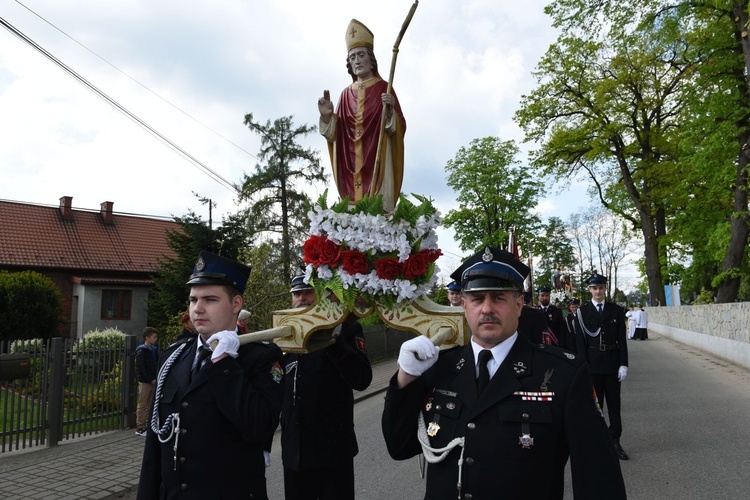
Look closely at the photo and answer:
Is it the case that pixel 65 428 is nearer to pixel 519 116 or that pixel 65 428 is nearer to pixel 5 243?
pixel 5 243

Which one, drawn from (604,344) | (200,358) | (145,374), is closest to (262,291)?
(145,374)

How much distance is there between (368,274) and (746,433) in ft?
22.3

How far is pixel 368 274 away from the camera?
9.79 feet

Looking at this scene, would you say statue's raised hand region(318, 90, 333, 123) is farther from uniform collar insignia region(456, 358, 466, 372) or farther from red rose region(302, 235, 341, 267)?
uniform collar insignia region(456, 358, 466, 372)

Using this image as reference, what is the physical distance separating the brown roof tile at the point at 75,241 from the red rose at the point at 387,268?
24700 mm

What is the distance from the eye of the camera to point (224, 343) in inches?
90.6

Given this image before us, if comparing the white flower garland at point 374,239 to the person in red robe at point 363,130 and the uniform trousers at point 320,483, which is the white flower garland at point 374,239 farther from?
the uniform trousers at point 320,483

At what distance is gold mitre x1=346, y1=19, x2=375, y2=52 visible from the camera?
3639 mm

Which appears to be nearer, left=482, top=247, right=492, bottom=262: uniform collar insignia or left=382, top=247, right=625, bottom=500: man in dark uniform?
left=382, top=247, right=625, bottom=500: man in dark uniform

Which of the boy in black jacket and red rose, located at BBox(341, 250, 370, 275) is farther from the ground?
red rose, located at BBox(341, 250, 370, 275)

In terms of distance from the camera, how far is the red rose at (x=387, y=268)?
2936 millimetres

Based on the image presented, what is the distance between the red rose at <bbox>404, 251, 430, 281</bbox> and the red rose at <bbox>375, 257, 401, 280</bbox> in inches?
2.0

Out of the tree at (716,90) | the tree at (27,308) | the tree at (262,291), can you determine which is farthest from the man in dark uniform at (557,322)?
the tree at (27,308)

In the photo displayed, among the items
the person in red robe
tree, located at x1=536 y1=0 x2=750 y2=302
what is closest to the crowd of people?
the person in red robe
